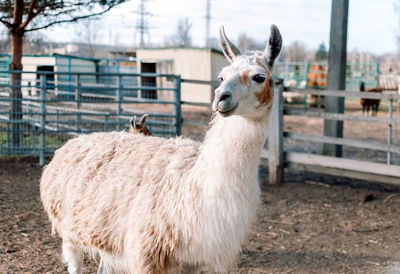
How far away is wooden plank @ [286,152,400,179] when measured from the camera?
22.5 feet

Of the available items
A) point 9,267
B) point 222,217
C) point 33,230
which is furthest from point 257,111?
point 33,230

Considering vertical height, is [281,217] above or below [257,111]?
below

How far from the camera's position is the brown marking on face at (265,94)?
2.97 metres

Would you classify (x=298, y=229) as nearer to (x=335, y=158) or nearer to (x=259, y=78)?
(x=335, y=158)

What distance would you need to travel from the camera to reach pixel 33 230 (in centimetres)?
552

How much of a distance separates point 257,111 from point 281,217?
363 cm

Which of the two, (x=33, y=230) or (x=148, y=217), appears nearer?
(x=148, y=217)

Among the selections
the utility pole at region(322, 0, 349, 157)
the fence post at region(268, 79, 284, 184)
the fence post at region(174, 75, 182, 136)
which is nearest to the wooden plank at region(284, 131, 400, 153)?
the fence post at region(268, 79, 284, 184)

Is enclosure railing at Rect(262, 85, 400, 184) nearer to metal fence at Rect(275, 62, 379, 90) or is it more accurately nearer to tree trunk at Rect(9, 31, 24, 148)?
tree trunk at Rect(9, 31, 24, 148)

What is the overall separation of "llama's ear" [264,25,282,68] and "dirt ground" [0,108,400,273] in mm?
2181

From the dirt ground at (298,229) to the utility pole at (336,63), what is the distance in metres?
0.84

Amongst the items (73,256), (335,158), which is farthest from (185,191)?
(335,158)

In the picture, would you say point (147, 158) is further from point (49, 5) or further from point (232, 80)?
point (49, 5)

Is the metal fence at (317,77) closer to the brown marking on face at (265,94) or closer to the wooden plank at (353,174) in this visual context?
the wooden plank at (353,174)
